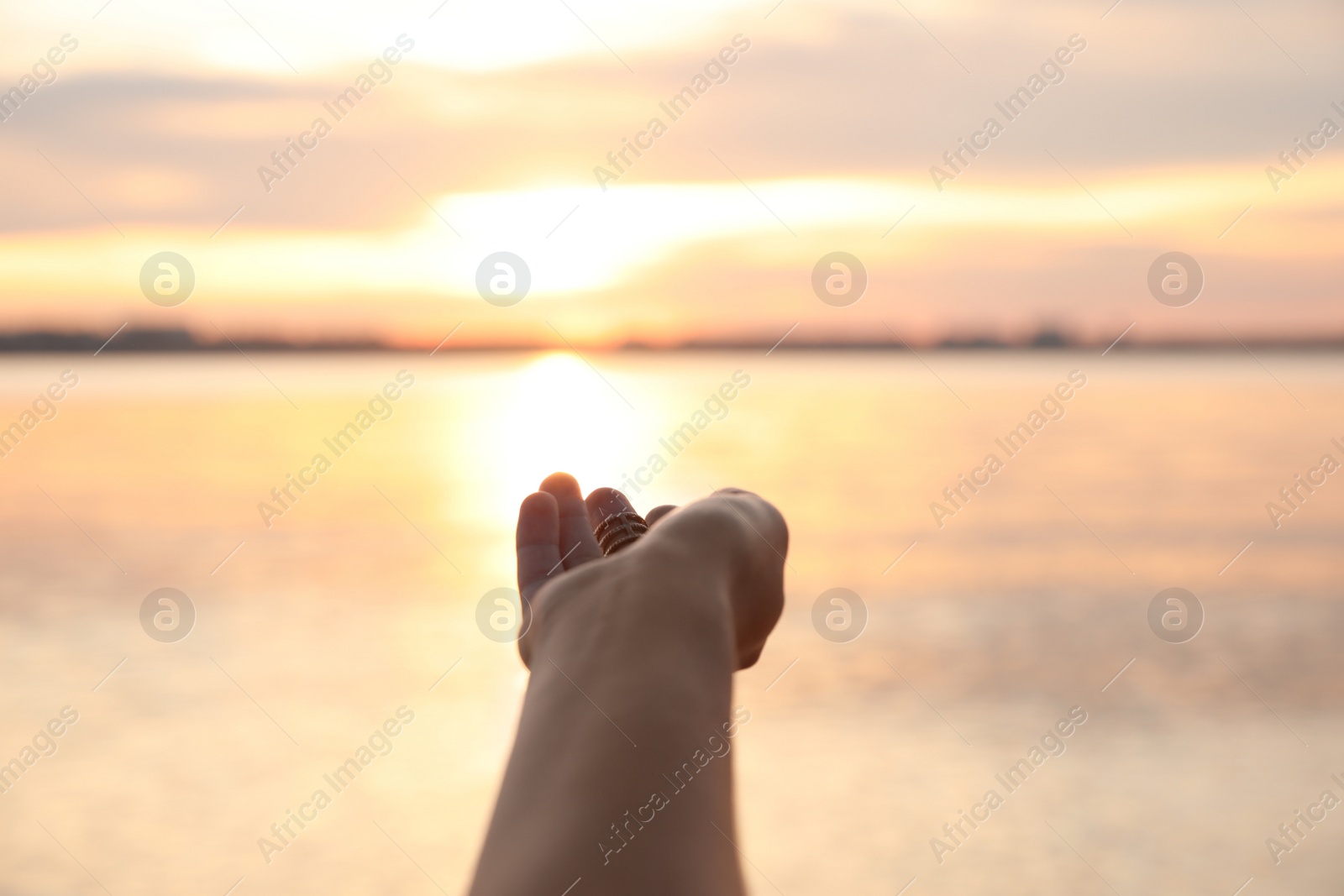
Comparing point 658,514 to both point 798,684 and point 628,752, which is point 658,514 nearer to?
point 628,752

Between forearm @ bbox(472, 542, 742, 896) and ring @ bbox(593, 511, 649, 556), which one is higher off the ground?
ring @ bbox(593, 511, 649, 556)

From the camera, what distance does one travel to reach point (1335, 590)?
278 inches

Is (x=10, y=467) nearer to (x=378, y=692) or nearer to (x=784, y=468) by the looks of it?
(x=784, y=468)

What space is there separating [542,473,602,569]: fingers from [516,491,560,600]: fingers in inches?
0.6

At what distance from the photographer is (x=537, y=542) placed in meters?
2.07

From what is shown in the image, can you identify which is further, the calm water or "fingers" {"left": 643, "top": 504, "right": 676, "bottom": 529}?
the calm water

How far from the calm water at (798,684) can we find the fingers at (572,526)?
162 cm

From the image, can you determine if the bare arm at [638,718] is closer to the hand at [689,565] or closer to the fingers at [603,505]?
the hand at [689,565]

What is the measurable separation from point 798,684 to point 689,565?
11.7 feet

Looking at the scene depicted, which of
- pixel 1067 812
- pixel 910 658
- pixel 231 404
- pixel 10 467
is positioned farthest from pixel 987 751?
pixel 231 404

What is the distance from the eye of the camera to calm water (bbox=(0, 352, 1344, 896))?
11.3ft

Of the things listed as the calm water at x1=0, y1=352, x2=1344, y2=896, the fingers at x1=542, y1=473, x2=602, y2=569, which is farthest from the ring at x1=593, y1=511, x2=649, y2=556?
the calm water at x1=0, y1=352, x2=1344, y2=896

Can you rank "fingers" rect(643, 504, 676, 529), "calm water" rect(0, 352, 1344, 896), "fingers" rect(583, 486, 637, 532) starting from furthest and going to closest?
"calm water" rect(0, 352, 1344, 896), "fingers" rect(583, 486, 637, 532), "fingers" rect(643, 504, 676, 529)

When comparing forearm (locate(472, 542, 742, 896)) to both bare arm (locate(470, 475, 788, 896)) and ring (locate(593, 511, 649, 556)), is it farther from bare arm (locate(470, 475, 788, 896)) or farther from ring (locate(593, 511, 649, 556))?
ring (locate(593, 511, 649, 556))
